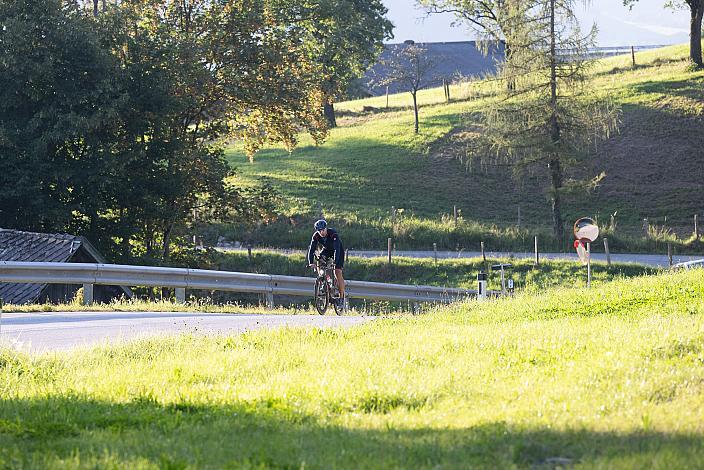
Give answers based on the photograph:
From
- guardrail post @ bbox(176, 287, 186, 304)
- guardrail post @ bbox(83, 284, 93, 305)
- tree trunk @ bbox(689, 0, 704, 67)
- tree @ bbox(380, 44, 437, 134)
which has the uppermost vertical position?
tree trunk @ bbox(689, 0, 704, 67)

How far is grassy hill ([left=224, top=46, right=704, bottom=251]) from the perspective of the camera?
1753 inches

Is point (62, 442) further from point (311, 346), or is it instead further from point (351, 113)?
point (351, 113)

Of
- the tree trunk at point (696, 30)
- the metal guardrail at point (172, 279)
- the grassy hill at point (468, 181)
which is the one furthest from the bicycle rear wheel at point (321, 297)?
the tree trunk at point (696, 30)

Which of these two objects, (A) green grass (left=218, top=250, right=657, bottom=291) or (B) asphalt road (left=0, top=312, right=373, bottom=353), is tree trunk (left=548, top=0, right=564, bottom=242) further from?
(B) asphalt road (left=0, top=312, right=373, bottom=353)

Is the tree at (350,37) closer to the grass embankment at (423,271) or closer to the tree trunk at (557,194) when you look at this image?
the tree trunk at (557,194)

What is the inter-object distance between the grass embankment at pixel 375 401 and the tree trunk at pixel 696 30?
5724 centimetres

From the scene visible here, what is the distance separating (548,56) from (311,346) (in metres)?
32.7

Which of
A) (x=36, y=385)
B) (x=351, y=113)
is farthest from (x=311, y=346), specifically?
(x=351, y=113)

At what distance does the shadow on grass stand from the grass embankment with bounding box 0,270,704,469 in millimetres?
15

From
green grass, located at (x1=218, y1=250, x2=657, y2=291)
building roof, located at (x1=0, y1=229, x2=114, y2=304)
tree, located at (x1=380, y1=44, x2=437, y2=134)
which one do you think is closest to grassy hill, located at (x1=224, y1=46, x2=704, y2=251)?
tree, located at (x1=380, y1=44, x2=437, y2=134)

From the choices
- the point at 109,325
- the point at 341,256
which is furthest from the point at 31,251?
the point at 109,325

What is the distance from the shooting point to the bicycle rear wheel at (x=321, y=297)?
65.8 feet

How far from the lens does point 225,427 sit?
7414 millimetres

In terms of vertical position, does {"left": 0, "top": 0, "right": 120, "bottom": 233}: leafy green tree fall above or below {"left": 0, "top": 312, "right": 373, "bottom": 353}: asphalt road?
above
